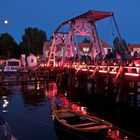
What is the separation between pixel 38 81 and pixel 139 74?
2579 cm

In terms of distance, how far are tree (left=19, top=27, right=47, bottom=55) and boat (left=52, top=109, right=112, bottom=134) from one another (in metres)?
80.6

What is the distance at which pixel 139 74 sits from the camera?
20.3m

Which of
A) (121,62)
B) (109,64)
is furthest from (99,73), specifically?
(121,62)

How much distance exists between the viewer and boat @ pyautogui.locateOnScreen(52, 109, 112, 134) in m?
14.6

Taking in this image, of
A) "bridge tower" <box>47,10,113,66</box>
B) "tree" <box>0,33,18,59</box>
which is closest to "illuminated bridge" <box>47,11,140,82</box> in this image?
"bridge tower" <box>47,10,113,66</box>

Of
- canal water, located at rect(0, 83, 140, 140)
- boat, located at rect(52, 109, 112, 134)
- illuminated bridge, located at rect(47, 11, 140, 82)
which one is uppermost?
A: illuminated bridge, located at rect(47, 11, 140, 82)

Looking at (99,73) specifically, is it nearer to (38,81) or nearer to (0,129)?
(38,81)

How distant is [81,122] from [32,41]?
86.9m

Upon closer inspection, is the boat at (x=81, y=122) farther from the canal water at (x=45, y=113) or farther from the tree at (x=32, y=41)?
the tree at (x=32, y=41)

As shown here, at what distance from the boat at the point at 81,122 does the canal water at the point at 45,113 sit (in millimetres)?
481

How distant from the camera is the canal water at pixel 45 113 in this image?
1714 centimetres

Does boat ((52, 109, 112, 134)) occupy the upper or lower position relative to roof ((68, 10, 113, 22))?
lower

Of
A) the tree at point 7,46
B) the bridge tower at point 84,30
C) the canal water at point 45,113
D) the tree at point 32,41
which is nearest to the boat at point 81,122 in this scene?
the canal water at point 45,113

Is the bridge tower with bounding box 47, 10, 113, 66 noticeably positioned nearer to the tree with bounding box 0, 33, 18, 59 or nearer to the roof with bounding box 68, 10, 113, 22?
the roof with bounding box 68, 10, 113, 22
